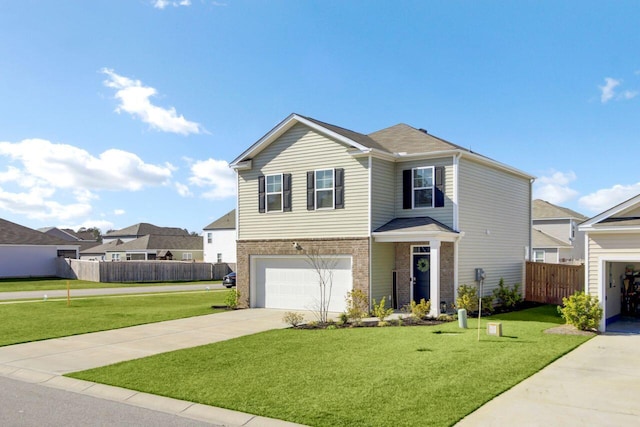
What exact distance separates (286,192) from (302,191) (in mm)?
747

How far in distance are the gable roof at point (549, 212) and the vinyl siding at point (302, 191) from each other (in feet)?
102

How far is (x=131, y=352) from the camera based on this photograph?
39.2 feet

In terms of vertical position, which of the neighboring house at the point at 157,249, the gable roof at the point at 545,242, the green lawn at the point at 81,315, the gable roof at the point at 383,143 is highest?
the gable roof at the point at 383,143

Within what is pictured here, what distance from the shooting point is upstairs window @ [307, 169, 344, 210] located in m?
19.1

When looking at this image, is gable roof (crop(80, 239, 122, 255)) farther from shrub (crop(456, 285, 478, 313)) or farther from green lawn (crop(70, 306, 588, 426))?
green lawn (crop(70, 306, 588, 426))

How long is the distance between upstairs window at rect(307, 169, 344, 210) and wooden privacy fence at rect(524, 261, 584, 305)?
10.2 metres

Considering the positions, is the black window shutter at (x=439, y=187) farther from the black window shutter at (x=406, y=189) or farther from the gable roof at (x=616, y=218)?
the gable roof at (x=616, y=218)

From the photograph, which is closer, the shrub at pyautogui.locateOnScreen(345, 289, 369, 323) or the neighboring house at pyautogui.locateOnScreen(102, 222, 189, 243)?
the shrub at pyautogui.locateOnScreen(345, 289, 369, 323)

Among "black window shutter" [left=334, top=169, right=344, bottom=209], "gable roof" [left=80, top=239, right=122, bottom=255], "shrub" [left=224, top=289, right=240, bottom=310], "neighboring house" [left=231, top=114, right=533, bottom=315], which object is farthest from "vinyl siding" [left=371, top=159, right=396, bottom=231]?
"gable roof" [left=80, top=239, right=122, bottom=255]

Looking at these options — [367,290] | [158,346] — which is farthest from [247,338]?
[367,290]

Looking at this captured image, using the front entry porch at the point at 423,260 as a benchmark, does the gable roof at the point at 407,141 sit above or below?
above

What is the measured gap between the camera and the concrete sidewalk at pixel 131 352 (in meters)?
7.79

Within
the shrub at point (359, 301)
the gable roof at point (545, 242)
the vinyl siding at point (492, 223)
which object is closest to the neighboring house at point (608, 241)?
the vinyl siding at point (492, 223)

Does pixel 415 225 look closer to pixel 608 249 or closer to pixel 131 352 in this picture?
pixel 608 249
